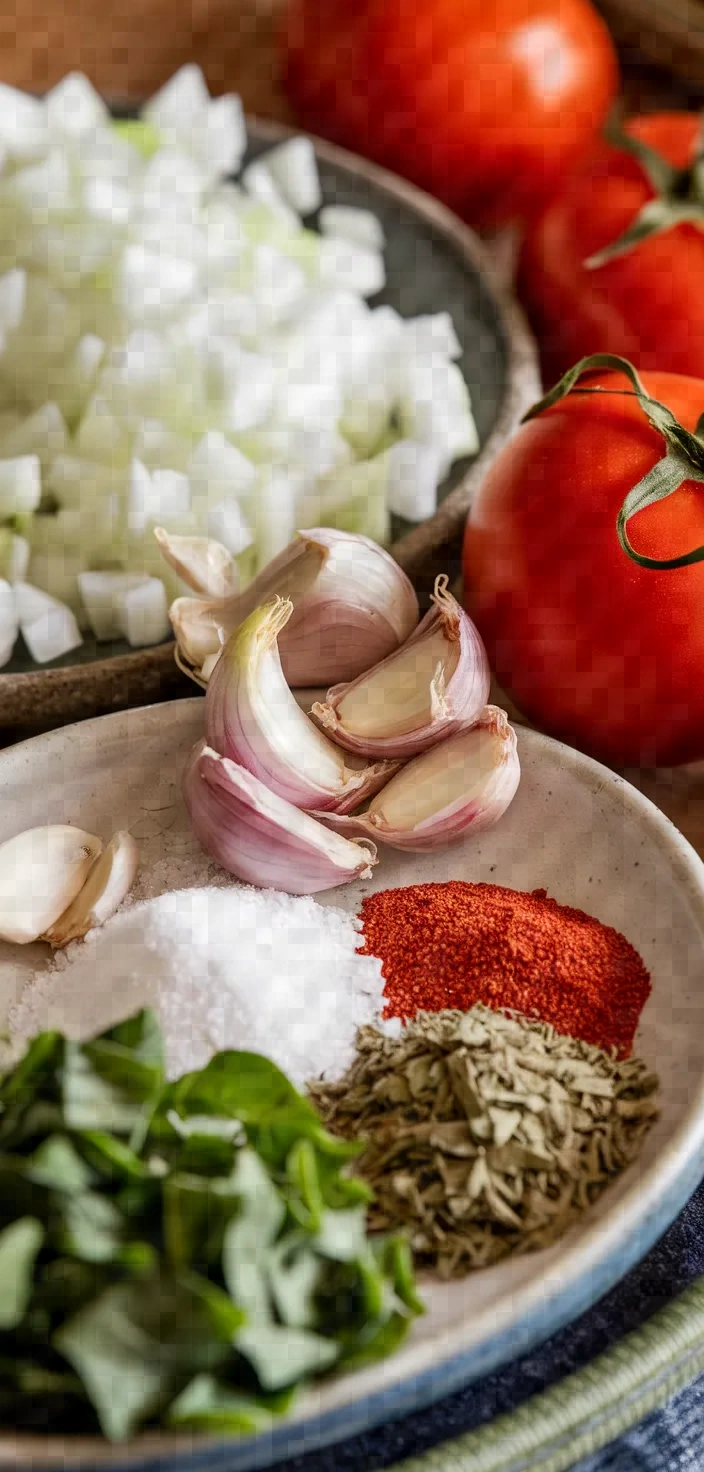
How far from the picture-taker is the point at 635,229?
1.17m

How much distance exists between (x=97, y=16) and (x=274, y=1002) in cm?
149

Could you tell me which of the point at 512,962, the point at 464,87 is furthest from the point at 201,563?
the point at 464,87

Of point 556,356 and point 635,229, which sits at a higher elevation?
point 635,229

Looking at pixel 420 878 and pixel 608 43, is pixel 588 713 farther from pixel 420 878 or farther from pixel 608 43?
pixel 608 43

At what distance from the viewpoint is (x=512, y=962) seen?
2.52 feet

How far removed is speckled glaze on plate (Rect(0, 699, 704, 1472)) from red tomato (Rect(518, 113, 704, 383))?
0.50 meters

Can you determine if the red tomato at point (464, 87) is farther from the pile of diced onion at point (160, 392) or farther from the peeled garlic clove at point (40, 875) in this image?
the peeled garlic clove at point (40, 875)

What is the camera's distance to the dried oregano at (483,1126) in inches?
25.4

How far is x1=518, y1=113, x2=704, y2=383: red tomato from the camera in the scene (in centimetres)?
118

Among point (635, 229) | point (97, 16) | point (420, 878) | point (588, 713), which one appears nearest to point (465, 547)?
point (588, 713)

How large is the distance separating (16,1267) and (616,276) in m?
1.01

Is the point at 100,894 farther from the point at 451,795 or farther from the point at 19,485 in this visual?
the point at 19,485

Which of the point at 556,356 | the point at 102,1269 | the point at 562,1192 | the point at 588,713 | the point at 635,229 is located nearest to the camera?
the point at 102,1269

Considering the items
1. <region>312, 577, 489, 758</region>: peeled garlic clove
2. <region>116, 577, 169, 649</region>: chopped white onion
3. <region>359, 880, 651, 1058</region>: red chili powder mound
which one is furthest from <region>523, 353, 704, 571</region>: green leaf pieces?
<region>116, 577, 169, 649</region>: chopped white onion
